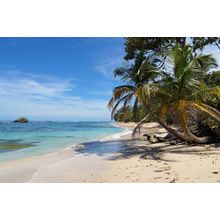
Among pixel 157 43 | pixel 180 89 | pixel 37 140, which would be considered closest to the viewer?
pixel 180 89

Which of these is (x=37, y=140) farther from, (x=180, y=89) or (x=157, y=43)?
(x=180, y=89)

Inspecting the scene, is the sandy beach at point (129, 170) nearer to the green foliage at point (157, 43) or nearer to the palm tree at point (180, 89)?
the palm tree at point (180, 89)

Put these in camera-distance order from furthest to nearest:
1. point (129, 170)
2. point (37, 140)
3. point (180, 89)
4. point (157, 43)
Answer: point (37, 140) < point (157, 43) < point (180, 89) < point (129, 170)

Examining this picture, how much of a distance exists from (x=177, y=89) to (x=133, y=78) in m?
1.67

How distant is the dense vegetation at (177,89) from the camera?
24.6 feet

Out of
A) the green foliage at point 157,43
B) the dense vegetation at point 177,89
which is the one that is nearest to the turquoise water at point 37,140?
the dense vegetation at point 177,89

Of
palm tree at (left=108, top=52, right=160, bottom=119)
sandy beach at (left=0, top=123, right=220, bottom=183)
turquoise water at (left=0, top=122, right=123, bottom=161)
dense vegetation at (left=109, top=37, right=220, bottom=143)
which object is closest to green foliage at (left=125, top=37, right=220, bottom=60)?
dense vegetation at (left=109, top=37, right=220, bottom=143)

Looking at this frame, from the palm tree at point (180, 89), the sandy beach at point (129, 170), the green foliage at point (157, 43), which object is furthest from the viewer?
the green foliage at point (157, 43)

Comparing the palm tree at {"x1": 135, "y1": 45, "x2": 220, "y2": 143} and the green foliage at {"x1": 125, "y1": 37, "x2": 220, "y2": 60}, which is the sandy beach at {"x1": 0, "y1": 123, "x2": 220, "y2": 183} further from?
the green foliage at {"x1": 125, "y1": 37, "x2": 220, "y2": 60}

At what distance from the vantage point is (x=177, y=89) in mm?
7668


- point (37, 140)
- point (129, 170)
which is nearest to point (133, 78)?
→ point (129, 170)

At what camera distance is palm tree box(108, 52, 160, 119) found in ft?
27.3
